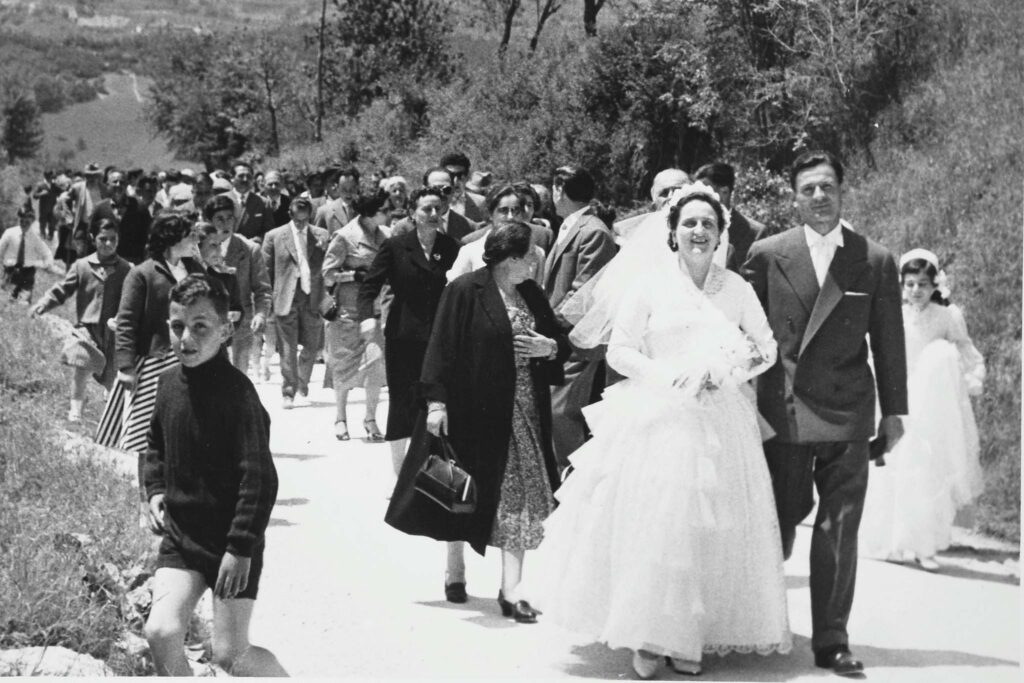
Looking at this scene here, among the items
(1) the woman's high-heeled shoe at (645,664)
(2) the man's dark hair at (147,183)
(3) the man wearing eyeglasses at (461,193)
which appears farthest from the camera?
(2) the man's dark hair at (147,183)

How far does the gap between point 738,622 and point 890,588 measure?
2.99ft

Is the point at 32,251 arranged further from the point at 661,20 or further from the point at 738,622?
the point at 738,622

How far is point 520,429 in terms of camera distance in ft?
17.3

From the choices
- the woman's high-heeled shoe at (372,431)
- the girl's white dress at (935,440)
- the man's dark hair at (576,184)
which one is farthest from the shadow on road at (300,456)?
the girl's white dress at (935,440)

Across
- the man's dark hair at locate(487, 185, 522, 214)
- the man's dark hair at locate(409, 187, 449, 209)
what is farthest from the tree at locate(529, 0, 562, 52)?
the man's dark hair at locate(487, 185, 522, 214)

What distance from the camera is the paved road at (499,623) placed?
15.8 ft

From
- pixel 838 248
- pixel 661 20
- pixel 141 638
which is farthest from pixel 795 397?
pixel 661 20

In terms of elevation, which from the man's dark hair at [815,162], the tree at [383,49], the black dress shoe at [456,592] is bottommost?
the black dress shoe at [456,592]

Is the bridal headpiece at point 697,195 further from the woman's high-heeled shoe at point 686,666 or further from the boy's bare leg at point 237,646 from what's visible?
the boy's bare leg at point 237,646

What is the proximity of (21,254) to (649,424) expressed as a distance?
292 inches

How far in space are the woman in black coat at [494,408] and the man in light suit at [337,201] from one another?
162 inches

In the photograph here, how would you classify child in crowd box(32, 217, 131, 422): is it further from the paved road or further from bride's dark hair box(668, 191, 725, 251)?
bride's dark hair box(668, 191, 725, 251)

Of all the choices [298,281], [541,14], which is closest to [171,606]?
[541,14]

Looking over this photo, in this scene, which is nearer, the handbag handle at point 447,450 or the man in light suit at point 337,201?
the handbag handle at point 447,450
